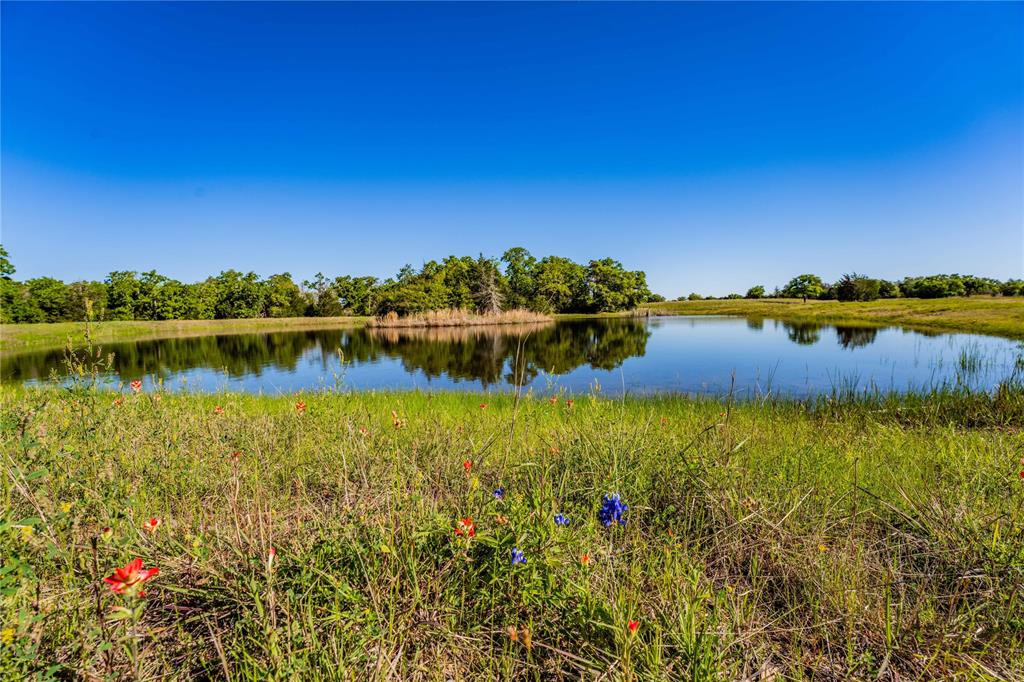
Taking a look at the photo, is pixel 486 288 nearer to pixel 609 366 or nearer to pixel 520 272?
pixel 520 272

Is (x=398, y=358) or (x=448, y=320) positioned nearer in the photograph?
(x=398, y=358)

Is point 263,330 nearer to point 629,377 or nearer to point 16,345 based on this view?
point 16,345

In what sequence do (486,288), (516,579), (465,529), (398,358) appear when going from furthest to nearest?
(486,288) → (398,358) → (516,579) → (465,529)

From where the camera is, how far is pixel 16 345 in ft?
97.5

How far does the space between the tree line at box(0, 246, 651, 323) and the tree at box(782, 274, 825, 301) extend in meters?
47.2

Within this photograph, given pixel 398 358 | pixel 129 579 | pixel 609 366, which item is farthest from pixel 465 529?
pixel 398 358

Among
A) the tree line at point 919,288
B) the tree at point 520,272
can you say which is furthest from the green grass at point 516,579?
the tree line at point 919,288

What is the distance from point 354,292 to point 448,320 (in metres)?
41.2

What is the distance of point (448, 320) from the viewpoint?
5241 centimetres

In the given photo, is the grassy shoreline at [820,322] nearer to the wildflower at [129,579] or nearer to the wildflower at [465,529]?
the wildflower at [129,579]

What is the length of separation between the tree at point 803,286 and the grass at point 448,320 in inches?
3276

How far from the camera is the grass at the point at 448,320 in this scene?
52000 millimetres

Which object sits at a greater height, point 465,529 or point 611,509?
point 465,529

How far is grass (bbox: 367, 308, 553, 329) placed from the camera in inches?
2047
